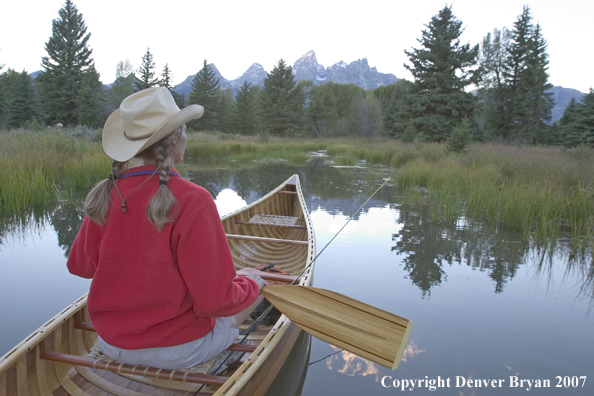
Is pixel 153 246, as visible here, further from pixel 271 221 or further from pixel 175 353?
pixel 271 221

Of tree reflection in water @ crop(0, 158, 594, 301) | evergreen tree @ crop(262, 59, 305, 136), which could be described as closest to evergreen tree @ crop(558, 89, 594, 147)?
tree reflection in water @ crop(0, 158, 594, 301)

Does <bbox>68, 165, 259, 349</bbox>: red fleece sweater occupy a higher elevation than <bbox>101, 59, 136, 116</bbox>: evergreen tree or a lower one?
lower

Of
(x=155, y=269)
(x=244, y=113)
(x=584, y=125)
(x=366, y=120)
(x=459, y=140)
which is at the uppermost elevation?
(x=244, y=113)

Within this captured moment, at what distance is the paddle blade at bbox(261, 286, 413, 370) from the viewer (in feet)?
6.52

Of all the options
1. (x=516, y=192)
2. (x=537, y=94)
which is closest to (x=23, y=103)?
(x=516, y=192)

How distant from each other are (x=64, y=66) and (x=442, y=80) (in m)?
28.6

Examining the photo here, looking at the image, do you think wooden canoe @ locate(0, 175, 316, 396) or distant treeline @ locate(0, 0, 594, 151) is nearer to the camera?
wooden canoe @ locate(0, 175, 316, 396)

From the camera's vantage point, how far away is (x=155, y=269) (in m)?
1.49

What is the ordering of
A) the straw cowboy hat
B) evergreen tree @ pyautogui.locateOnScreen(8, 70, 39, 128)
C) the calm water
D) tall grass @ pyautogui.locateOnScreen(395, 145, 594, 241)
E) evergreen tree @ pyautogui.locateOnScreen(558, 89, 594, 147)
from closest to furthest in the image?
the straw cowboy hat, the calm water, tall grass @ pyautogui.locateOnScreen(395, 145, 594, 241), evergreen tree @ pyautogui.locateOnScreen(558, 89, 594, 147), evergreen tree @ pyautogui.locateOnScreen(8, 70, 39, 128)

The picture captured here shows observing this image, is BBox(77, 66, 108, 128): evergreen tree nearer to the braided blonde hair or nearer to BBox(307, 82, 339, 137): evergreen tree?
BBox(307, 82, 339, 137): evergreen tree

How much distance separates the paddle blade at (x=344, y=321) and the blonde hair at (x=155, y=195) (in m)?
0.91

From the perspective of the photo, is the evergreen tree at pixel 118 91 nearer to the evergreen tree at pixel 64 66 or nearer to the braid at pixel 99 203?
the evergreen tree at pixel 64 66

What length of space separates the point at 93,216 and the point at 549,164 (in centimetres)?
913

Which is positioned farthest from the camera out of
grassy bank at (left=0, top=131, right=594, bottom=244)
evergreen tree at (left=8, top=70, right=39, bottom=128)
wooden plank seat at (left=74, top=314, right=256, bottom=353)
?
evergreen tree at (left=8, top=70, right=39, bottom=128)
